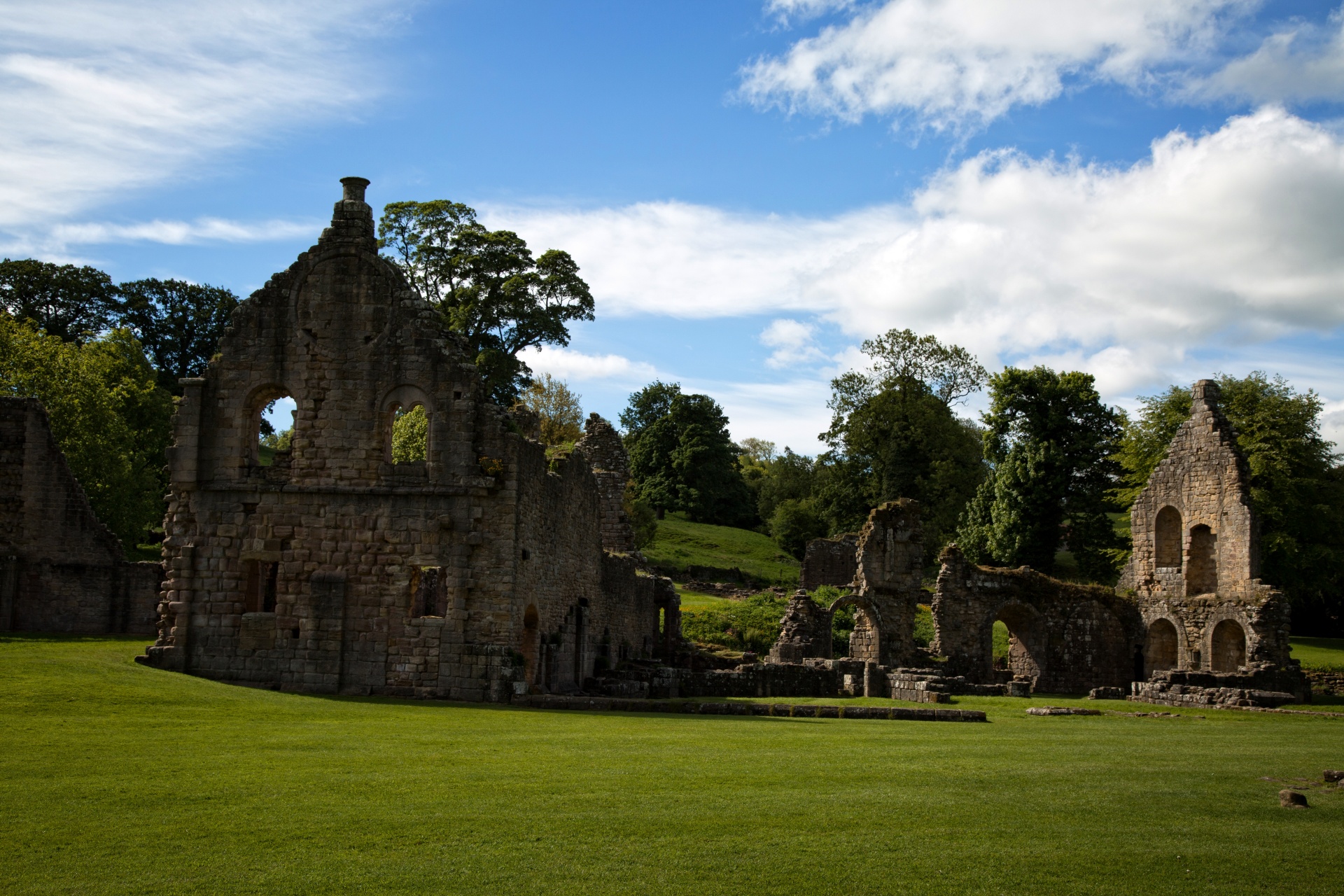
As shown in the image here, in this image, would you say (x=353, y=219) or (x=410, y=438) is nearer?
(x=353, y=219)

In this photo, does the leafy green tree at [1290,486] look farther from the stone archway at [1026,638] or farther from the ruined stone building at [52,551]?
the ruined stone building at [52,551]

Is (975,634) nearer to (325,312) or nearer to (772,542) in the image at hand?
(325,312)

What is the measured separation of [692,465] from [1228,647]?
48.9 meters

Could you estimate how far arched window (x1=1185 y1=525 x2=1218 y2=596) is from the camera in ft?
116

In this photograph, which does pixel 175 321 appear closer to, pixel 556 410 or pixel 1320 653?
pixel 556 410

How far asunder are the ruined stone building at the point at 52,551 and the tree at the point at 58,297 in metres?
33.0

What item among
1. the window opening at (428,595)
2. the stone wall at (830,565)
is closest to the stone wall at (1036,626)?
the window opening at (428,595)

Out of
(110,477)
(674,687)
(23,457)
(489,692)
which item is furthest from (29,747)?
(110,477)

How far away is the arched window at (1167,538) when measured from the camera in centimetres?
3619

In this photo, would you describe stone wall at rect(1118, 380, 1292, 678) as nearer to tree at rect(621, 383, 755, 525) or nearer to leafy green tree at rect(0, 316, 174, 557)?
leafy green tree at rect(0, 316, 174, 557)

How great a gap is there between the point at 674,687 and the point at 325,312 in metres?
→ 10.8

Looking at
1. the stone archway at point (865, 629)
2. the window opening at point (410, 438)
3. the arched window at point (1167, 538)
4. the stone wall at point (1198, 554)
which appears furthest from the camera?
the window opening at point (410, 438)

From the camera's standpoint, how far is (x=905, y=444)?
6294 centimetres

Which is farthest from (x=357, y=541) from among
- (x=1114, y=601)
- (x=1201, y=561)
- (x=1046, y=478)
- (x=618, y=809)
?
(x=1046, y=478)
